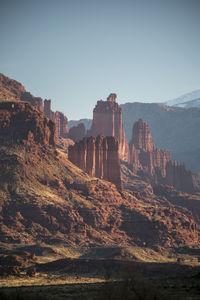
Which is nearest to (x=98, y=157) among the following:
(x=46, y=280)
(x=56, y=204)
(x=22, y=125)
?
(x=22, y=125)

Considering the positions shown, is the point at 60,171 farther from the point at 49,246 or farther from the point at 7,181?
the point at 49,246

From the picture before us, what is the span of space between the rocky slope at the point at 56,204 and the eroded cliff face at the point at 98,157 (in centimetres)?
726

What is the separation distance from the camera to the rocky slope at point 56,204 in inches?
4975

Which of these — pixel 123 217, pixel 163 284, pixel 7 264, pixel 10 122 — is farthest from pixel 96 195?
pixel 163 284

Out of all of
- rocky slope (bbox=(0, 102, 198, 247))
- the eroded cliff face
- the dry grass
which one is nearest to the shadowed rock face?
rocky slope (bbox=(0, 102, 198, 247))

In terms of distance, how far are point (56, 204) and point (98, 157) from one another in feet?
121

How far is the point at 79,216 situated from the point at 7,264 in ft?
109

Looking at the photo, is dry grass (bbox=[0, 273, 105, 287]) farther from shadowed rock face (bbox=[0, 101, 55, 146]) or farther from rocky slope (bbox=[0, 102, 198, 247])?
shadowed rock face (bbox=[0, 101, 55, 146])

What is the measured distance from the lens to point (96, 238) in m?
130

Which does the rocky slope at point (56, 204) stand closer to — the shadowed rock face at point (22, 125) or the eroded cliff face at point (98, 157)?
the shadowed rock face at point (22, 125)

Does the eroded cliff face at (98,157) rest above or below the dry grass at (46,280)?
above

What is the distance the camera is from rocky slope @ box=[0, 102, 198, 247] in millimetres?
126375

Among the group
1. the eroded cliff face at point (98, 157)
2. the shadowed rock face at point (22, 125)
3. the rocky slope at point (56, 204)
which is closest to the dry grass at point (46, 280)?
the rocky slope at point (56, 204)

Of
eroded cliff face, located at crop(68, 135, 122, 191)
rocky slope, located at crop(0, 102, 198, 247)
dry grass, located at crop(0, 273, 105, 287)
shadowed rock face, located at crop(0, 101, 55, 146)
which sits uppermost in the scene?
shadowed rock face, located at crop(0, 101, 55, 146)
